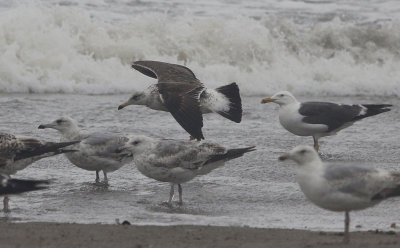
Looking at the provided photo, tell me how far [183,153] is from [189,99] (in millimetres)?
2476

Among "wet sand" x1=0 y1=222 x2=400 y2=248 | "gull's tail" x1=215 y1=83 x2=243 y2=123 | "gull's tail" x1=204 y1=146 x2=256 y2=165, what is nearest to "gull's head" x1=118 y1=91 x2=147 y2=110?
"gull's tail" x1=215 y1=83 x2=243 y2=123

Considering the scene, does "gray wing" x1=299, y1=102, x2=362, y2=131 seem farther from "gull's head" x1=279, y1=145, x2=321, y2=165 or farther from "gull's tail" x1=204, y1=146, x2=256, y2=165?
"gull's head" x1=279, y1=145, x2=321, y2=165

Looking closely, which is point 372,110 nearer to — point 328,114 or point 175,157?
point 328,114

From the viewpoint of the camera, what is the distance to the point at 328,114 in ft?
34.6

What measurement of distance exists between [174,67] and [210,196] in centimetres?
406

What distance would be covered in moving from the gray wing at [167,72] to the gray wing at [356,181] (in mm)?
5312

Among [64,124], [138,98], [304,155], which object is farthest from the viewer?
[138,98]

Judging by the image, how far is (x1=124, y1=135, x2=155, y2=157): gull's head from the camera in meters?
8.28

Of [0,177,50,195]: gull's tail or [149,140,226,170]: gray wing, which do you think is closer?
[0,177,50,195]: gull's tail

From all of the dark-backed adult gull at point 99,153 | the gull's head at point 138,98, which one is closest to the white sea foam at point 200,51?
the gull's head at point 138,98

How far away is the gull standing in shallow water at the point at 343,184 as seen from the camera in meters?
6.28

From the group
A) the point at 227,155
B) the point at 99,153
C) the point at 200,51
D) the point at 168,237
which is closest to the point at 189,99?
the point at 99,153

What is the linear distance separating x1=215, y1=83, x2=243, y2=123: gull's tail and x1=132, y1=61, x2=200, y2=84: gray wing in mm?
653

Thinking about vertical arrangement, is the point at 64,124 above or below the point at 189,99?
below
